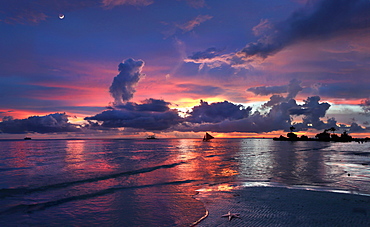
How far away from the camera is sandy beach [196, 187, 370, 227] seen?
11641 millimetres

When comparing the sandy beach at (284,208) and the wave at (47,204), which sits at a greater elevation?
the sandy beach at (284,208)

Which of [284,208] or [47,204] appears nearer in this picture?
[284,208]

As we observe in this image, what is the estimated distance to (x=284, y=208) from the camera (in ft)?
46.1

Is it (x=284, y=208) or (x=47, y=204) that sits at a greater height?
(x=284, y=208)

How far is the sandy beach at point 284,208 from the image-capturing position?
458 inches

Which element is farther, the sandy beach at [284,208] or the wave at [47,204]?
the wave at [47,204]

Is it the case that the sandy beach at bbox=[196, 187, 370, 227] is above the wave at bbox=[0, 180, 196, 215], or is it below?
above

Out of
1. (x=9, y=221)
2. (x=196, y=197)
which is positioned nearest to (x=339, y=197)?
(x=196, y=197)

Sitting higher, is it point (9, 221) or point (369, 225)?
point (369, 225)

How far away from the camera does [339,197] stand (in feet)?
54.6

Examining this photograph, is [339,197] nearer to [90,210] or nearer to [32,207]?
[90,210]

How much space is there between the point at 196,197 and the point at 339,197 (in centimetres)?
1037

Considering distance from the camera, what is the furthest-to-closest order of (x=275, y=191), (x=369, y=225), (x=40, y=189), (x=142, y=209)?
(x=40, y=189), (x=275, y=191), (x=142, y=209), (x=369, y=225)

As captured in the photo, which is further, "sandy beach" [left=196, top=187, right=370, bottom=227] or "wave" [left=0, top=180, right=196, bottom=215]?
"wave" [left=0, top=180, right=196, bottom=215]
